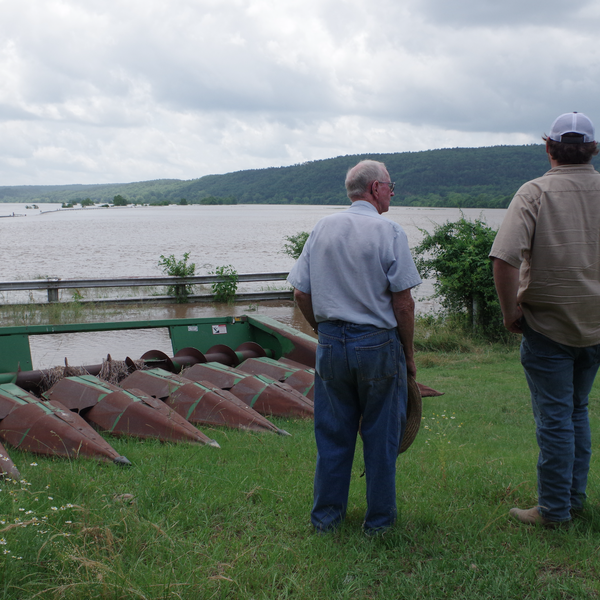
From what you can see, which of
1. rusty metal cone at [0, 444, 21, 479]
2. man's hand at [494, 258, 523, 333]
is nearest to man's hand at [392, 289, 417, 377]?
man's hand at [494, 258, 523, 333]

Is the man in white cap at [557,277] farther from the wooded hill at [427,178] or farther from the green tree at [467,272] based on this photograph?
the wooded hill at [427,178]

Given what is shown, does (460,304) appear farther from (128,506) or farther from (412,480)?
(128,506)

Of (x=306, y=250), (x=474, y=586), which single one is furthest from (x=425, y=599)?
(x=306, y=250)

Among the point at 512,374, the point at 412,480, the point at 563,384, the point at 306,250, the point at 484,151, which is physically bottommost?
the point at 512,374

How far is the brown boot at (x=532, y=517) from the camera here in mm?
3381

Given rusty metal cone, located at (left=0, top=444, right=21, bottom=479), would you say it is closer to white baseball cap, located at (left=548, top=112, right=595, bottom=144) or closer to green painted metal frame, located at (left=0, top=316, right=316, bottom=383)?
green painted metal frame, located at (left=0, top=316, right=316, bottom=383)

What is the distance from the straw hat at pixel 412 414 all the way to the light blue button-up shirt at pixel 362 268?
20.4 inches

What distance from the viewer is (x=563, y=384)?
322cm

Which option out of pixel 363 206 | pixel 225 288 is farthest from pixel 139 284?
pixel 363 206

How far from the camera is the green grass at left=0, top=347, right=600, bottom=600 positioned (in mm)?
2824

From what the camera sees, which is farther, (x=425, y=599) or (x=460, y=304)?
(x=460, y=304)

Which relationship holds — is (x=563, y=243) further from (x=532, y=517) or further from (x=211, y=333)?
(x=211, y=333)

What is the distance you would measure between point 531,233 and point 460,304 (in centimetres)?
1010

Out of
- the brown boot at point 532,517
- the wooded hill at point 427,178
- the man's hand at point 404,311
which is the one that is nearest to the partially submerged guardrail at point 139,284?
the man's hand at point 404,311
